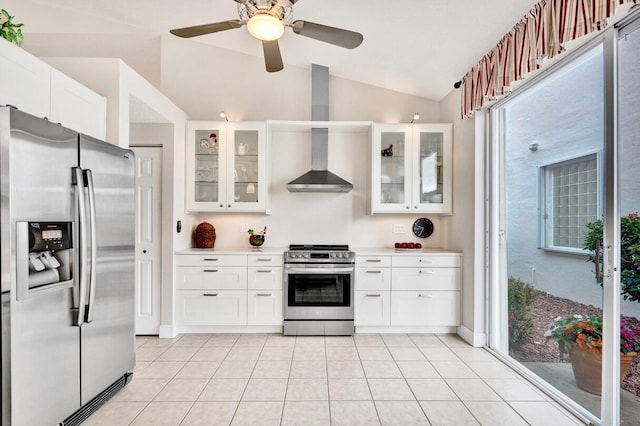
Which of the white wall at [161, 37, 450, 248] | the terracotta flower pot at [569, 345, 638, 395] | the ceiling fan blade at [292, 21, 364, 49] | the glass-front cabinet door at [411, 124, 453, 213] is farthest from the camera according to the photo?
the white wall at [161, 37, 450, 248]

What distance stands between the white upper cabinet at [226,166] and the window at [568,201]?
8.80ft

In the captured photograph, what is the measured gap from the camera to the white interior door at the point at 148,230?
3.64 m

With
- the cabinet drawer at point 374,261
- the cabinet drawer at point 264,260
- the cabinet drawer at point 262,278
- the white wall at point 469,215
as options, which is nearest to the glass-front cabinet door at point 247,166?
the cabinet drawer at point 264,260

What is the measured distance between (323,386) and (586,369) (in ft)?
5.68

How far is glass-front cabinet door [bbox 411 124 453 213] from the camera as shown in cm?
388

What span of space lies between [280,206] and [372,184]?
3.84ft

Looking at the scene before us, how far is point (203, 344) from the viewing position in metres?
3.42

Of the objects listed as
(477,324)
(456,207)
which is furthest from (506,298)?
(456,207)

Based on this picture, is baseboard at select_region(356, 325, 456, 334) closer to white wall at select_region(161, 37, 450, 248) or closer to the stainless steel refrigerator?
white wall at select_region(161, 37, 450, 248)

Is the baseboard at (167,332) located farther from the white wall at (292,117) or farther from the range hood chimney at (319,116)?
the range hood chimney at (319,116)

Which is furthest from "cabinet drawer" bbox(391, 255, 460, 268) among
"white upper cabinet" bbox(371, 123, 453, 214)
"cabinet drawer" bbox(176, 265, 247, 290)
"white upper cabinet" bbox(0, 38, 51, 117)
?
"white upper cabinet" bbox(0, 38, 51, 117)

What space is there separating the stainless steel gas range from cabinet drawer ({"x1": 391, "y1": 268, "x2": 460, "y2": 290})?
0.50 m

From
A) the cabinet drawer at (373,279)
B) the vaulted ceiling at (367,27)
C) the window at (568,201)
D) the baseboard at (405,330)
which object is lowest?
the baseboard at (405,330)

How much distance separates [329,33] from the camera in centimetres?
229
